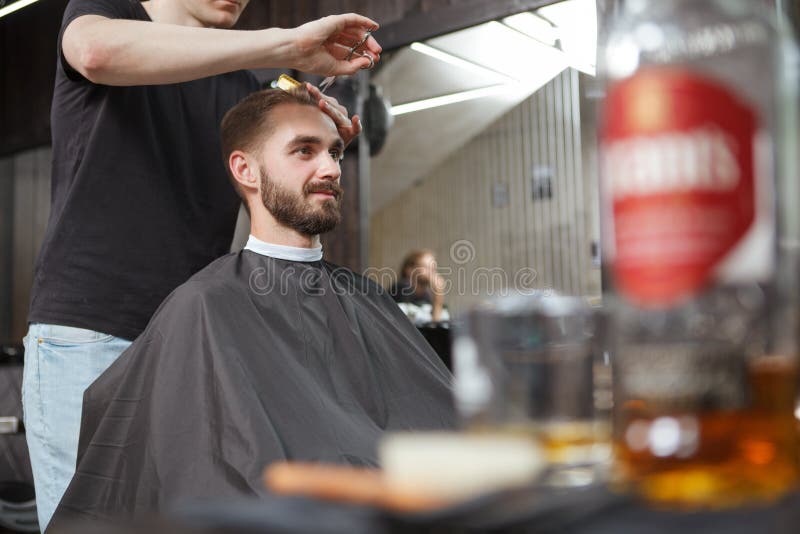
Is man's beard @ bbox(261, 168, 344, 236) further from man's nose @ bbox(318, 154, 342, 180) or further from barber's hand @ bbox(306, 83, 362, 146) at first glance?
barber's hand @ bbox(306, 83, 362, 146)

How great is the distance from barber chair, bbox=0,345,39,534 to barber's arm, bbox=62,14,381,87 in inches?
114

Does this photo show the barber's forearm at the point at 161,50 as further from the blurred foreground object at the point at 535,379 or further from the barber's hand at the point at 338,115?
the blurred foreground object at the point at 535,379

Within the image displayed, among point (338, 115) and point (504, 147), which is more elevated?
point (504, 147)

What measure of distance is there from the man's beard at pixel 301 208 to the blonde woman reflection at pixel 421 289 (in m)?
3.15

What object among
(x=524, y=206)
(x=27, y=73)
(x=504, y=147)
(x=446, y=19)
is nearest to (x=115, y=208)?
(x=446, y=19)

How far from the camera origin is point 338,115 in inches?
98.7

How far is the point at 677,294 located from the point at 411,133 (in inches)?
268

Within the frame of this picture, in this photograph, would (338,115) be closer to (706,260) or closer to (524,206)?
(706,260)

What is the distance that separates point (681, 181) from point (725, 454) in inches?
6.9

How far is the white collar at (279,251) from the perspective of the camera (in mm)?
2369

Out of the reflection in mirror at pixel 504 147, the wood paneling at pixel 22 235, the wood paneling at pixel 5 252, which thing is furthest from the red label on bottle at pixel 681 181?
the wood paneling at pixel 5 252

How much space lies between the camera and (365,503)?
482 millimetres

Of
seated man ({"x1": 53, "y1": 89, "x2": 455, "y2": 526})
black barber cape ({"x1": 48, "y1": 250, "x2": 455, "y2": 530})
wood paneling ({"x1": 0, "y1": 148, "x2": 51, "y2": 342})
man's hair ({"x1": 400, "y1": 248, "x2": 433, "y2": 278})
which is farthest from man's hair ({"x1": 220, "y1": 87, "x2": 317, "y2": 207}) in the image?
wood paneling ({"x1": 0, "y1": 148, "x2": 51, "y2": 342})

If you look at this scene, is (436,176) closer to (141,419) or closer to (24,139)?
(24,139)
